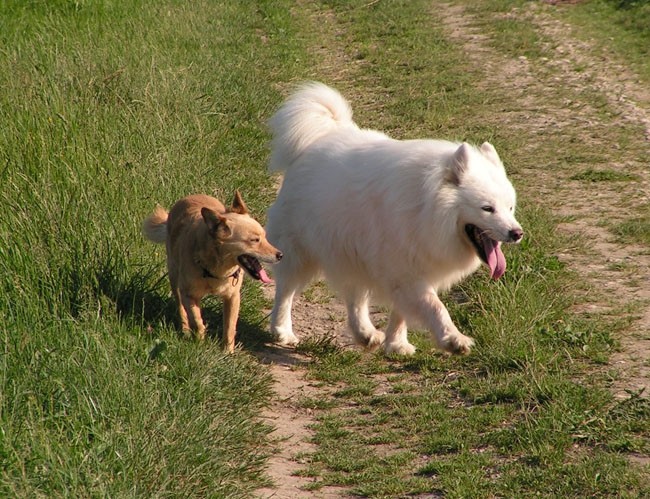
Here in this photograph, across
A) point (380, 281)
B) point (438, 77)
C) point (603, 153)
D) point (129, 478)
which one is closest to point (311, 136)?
point (380, 281)

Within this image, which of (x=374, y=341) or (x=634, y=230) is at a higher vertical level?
(x=634, y=230)

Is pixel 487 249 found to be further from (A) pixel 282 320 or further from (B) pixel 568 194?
(B) pixel 568 194

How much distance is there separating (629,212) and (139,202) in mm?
3978

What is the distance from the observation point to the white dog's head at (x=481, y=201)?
211 inches

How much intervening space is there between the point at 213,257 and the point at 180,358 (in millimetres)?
686

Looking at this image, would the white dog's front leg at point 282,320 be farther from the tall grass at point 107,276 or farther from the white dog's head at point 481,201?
the white dog's head at point 481,201

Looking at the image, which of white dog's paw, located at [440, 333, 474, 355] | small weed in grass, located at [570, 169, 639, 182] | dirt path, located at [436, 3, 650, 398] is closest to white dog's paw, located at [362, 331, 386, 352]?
white dog's paw, located at [440, 333, 474, 355]

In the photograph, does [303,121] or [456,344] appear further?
[303,121]

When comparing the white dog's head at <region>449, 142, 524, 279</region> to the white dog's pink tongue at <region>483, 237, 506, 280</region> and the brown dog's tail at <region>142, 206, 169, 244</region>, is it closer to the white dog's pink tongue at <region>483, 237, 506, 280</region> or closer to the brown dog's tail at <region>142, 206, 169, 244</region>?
the white dog's pink tongue at <region>483, 237, 506, 280</region>

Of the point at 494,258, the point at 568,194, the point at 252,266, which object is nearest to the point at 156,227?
the point at 252,266

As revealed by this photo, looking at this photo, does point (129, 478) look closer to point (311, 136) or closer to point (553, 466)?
point (553, 466)

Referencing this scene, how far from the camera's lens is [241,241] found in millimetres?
5336

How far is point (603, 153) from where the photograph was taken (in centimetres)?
953

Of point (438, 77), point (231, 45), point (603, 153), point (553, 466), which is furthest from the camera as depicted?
point (231, 45)
